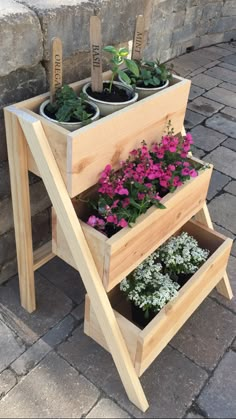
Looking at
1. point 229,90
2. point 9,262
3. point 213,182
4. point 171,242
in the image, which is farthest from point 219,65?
point 9,262

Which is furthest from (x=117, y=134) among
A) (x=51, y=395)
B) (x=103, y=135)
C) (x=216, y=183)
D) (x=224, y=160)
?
(x=224, y=160)

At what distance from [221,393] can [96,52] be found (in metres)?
1.55

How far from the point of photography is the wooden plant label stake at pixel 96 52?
1631 mm

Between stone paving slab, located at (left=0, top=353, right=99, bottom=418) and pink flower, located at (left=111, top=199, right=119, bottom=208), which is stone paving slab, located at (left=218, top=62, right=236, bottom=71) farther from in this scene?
stone paving slab, located at (left=0, top=353, right=99, bottom=418)

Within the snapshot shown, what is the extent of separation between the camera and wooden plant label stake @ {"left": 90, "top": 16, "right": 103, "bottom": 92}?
1631mm

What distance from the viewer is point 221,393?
75.0 inches

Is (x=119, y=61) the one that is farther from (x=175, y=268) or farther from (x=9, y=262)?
(x=9, y=262)

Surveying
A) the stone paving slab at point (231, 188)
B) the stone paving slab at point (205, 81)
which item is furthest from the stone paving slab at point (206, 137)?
the stone paving slab at point (205, 81)

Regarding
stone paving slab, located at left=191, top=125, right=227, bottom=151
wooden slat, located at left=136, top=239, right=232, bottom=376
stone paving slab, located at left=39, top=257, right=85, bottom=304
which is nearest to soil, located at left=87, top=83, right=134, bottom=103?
wooden slat, located at left=136, top=239, right=232, bottom=376

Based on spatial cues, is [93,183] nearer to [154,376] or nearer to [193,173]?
[193,173]

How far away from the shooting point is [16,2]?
1.79 meters

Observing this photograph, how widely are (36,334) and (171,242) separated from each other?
82cm

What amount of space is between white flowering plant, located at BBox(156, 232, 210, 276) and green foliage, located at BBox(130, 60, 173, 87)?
0.80m

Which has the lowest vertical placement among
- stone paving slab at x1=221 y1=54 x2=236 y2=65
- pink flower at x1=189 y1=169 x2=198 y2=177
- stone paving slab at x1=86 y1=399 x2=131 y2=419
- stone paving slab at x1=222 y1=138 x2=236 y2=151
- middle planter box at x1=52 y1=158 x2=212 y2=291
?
stone paving slab at x1=86 y1=399 x2=131 y2=419
